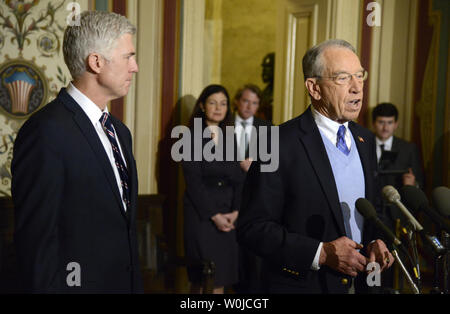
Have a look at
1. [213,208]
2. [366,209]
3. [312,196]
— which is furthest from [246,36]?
[366,209]

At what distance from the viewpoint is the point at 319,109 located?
2.04 m

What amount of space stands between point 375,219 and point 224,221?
243 cm

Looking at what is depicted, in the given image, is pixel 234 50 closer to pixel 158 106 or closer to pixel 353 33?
pixel 353 33

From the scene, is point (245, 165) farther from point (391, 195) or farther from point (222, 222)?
point (391, 195)

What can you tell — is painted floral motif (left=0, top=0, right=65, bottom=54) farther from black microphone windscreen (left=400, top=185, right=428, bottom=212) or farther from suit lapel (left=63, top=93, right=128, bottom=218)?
black microphone windscreen (left=400, top=185, right=428, bottom=212)

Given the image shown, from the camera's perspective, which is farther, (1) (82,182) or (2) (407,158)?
(2) (407,158)

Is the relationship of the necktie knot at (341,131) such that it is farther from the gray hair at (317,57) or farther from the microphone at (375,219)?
the microphone at (375,219)

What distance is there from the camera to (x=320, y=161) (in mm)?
1933

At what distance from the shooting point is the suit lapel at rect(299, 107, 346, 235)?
1.89 m

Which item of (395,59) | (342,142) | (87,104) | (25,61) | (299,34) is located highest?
(299,34)

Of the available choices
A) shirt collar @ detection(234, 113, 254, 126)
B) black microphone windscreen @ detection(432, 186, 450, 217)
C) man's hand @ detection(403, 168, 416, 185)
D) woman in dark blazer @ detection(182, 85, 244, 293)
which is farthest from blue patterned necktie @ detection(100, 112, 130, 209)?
man's hand @ detection(403, 168, 416, 185)

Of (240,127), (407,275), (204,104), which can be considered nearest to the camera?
(407,275)

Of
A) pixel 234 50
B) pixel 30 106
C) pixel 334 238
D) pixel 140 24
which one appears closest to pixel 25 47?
pixel 30 106

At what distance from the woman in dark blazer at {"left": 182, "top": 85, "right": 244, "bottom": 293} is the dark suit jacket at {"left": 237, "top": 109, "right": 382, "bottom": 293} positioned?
6.57 ft
